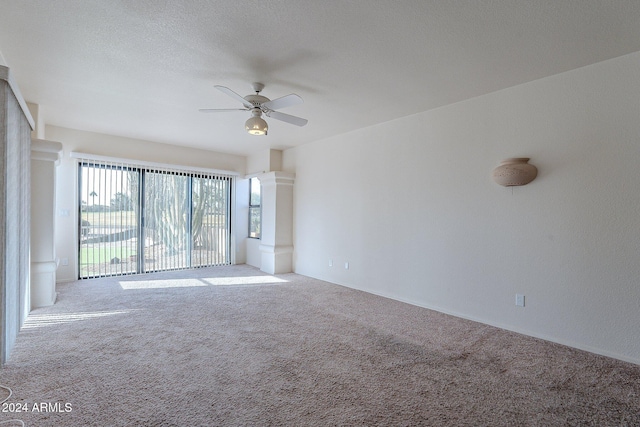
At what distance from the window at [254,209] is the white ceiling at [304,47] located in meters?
3.36

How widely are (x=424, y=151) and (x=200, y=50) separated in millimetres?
2917

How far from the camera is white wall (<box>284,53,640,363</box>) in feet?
8.81

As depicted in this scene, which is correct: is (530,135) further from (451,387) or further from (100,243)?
(100,243)

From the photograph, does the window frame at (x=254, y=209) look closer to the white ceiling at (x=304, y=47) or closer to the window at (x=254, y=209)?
the window at (x=254, y=209)

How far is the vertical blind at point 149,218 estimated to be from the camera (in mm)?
5512

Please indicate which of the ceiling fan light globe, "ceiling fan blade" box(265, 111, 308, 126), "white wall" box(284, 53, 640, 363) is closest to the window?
"white wall" box(284, 53, 640, 363)

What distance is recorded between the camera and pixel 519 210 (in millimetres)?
3273

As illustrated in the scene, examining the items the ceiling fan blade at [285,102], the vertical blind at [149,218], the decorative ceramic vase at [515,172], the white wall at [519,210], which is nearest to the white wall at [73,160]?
the vertical blind at [149,218]

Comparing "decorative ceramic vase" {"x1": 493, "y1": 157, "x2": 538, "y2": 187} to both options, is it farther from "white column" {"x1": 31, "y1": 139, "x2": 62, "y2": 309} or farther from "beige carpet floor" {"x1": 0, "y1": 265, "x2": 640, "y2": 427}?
"white column" {"x1": 31, "y1": 139, "x2": 62, "y2": 309}

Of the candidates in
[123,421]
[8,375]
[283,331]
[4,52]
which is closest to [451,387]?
[283,331]

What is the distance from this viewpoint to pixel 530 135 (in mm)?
3199

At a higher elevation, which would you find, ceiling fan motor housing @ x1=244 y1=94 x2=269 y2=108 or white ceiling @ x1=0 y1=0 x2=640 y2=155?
white ceiling @ x1=0 y1=0 x2=640 y2=155

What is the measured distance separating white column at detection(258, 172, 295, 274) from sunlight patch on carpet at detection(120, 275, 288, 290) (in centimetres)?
57

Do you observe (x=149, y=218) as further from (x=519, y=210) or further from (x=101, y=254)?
(x=519, y=210)
